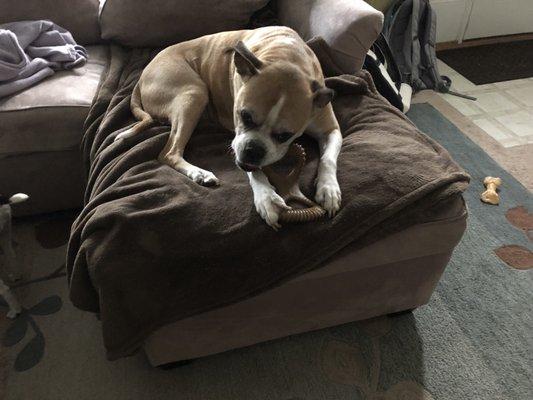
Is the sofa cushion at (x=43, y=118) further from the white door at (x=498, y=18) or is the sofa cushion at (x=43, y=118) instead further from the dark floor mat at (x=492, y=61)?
the white door at (x=498, y=18)

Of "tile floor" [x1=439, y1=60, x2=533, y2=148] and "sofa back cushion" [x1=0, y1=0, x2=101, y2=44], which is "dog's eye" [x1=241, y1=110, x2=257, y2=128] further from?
"tile floor" [x1=439, y1=60, x2=533, y2=148]

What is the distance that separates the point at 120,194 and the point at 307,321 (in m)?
0.70

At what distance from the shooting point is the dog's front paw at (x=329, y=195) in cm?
119

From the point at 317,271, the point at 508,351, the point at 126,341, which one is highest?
the point at 317,271

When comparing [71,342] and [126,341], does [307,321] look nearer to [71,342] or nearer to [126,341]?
[126,341]

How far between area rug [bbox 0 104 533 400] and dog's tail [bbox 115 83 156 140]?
65 cm

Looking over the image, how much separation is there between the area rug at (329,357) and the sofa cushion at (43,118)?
0.46 m

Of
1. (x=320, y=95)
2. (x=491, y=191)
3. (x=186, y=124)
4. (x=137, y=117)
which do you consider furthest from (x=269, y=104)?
(x=491, y=191)

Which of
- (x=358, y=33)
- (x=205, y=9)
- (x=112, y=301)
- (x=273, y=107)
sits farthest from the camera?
(x=205, y=9)

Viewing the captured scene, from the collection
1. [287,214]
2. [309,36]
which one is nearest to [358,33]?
[309,36]

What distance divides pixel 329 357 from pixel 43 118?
1.36 m

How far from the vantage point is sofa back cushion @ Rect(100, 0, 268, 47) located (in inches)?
79.1

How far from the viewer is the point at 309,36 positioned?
190cm

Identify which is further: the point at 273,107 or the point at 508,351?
the point at 508,351
